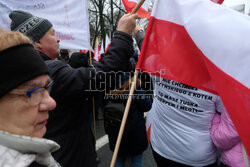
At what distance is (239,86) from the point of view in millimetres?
1042

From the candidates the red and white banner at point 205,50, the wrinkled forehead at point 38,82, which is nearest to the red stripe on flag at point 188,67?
the red and white banner at point 205,50

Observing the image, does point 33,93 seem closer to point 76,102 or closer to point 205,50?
point 76,102

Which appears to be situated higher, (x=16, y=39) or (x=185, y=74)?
(x=16, y=39)

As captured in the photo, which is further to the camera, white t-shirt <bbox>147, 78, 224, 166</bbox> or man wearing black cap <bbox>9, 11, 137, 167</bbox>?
white t-shirt <bbox>147, 78, 224, 166</bbox>

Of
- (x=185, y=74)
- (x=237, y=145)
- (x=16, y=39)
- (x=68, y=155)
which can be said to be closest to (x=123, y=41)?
(x=185, y=74)

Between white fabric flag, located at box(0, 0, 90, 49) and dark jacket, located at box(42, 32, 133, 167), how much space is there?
1133 mm

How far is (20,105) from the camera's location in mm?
690

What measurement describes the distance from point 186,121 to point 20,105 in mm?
1338

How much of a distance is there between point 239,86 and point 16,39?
1.26 meters

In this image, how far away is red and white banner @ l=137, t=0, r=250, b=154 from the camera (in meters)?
1.02

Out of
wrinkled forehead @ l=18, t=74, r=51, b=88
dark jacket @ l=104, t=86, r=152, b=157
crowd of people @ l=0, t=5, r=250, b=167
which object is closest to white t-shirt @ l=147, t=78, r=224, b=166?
crowd of people @ l=0, t=5, r=250, b=167

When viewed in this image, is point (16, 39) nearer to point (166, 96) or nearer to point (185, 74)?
point (185, 74)

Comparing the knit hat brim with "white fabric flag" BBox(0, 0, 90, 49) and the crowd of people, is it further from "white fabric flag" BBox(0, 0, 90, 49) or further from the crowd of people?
"white fabric flag" BBox(0, 0, 90, 49)

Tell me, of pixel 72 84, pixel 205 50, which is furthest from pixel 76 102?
pixel 205 50
